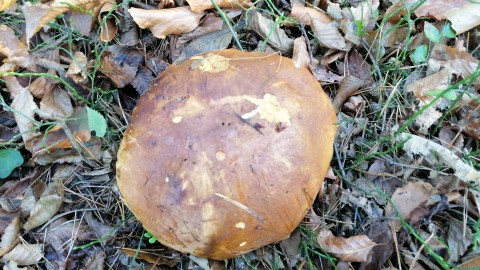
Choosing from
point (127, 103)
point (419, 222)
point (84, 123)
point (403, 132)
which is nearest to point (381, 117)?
point (403, 132)

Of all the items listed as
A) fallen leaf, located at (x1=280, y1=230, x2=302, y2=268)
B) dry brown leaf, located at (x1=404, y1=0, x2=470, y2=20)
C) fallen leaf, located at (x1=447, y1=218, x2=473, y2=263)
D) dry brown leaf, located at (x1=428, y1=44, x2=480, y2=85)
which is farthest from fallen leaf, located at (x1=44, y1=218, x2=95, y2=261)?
dry brown leaf, located at (x1=404, y1=0, x2=470, y2=20)

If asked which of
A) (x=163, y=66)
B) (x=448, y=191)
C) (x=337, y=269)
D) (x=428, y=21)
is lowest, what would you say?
(x=337, y=269)

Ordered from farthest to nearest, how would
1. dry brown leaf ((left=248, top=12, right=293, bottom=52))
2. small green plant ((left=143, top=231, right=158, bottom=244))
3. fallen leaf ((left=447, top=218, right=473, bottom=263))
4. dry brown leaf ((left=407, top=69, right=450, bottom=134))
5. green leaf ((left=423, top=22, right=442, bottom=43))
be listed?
dry brown leaf ((left=248, top=12, right=293, bottom=52)), green leaf ((left=423, top=22, right=442, bottom=43)), dry brown leaf ((left=407, top=69, right=450, bottom=134)), small green plant ((left=143, top=231, right=158, bottom=244)), fallen leaf ((left=447, top=218, right=473, bottom=263))

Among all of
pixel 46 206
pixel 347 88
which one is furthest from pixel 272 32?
pixel 46 206

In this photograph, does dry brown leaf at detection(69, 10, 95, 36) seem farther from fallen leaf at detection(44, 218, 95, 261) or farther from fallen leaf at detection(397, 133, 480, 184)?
fallen leaf at detection(397, 133, 480, 184)

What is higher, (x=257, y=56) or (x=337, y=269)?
(x=257, y=56)

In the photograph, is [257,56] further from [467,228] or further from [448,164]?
[467,228]

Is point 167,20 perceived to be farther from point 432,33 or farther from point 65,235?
point 432,33

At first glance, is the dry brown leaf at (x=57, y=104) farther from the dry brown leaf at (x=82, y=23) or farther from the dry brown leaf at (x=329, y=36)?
the dry brown leaf at (x=329, y=36)
